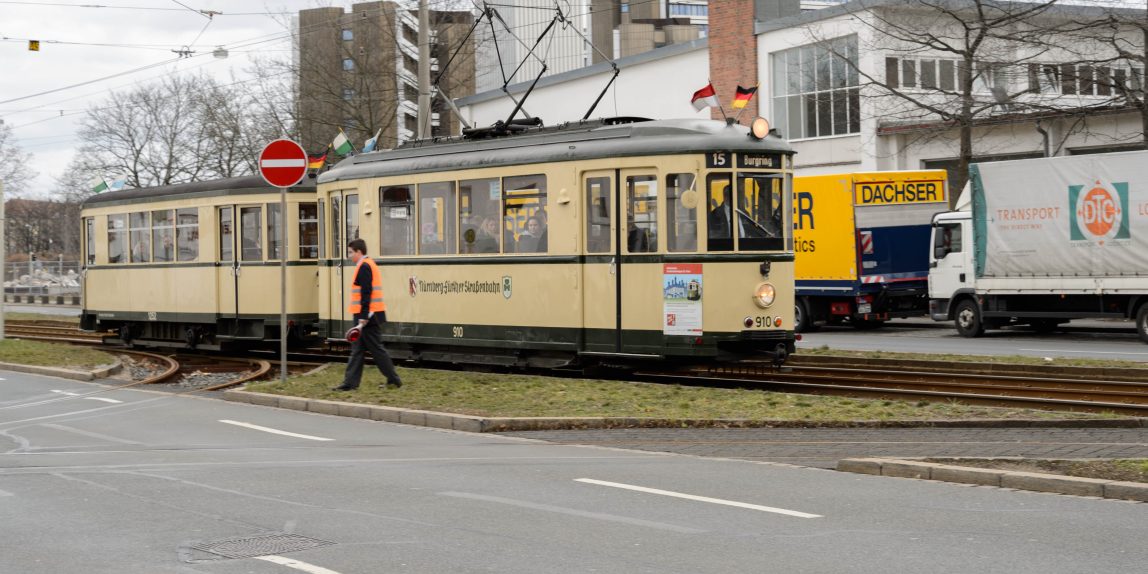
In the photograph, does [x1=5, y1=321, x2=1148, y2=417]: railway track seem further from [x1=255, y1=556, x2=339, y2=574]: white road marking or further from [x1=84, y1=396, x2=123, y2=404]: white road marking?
[x1=255, y1=556, x2=339, y2=574]: white road marking

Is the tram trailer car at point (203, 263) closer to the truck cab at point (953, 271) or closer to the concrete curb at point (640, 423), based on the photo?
the concrete curb at point (640, 423)

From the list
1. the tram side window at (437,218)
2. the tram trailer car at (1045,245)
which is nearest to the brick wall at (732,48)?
the tram trailer car at (1045,245)

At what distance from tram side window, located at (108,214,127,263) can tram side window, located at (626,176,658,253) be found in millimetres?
13063

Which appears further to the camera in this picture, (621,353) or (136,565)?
(621,353)

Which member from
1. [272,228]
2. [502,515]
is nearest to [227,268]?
[272,228]

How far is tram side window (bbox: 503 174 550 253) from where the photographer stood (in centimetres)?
1639

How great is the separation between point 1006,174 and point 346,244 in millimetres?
13629

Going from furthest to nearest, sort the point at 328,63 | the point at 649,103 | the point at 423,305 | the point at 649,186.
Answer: the point at 649,103
the point at 328,63
the point at 423,305
the point at 649,186

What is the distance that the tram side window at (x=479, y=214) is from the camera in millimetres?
17000

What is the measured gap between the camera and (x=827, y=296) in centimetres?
2920

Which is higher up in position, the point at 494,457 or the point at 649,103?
the point at 649,103

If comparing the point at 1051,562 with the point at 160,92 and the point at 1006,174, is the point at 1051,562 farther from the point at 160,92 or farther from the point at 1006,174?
the point at 160,92

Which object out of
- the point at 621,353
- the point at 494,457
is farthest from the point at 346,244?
the point at 494,457

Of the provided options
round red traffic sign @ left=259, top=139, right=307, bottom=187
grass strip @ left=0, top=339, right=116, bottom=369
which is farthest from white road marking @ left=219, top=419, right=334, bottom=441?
grass strip @ left=0, top=339, right=116, bottom=369
